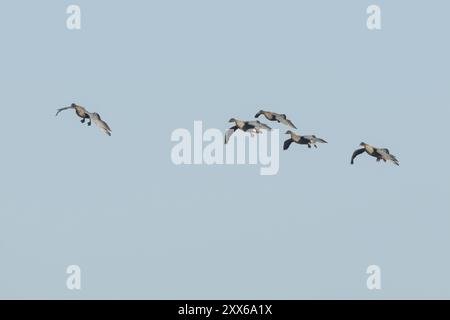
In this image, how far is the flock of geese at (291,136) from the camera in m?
67.6

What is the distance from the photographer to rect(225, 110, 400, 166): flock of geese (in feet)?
222

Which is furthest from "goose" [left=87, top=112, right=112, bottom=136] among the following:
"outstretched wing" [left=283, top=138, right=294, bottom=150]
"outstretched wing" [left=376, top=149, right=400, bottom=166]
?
"outstretched wing" [left=376, top=149, right=400, bottom=166]

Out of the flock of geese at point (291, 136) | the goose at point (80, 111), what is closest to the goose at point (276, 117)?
the flock of geese at point (291, 136)

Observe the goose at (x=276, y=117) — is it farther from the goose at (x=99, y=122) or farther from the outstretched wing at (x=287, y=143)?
the goose at (x=99, y=122)
